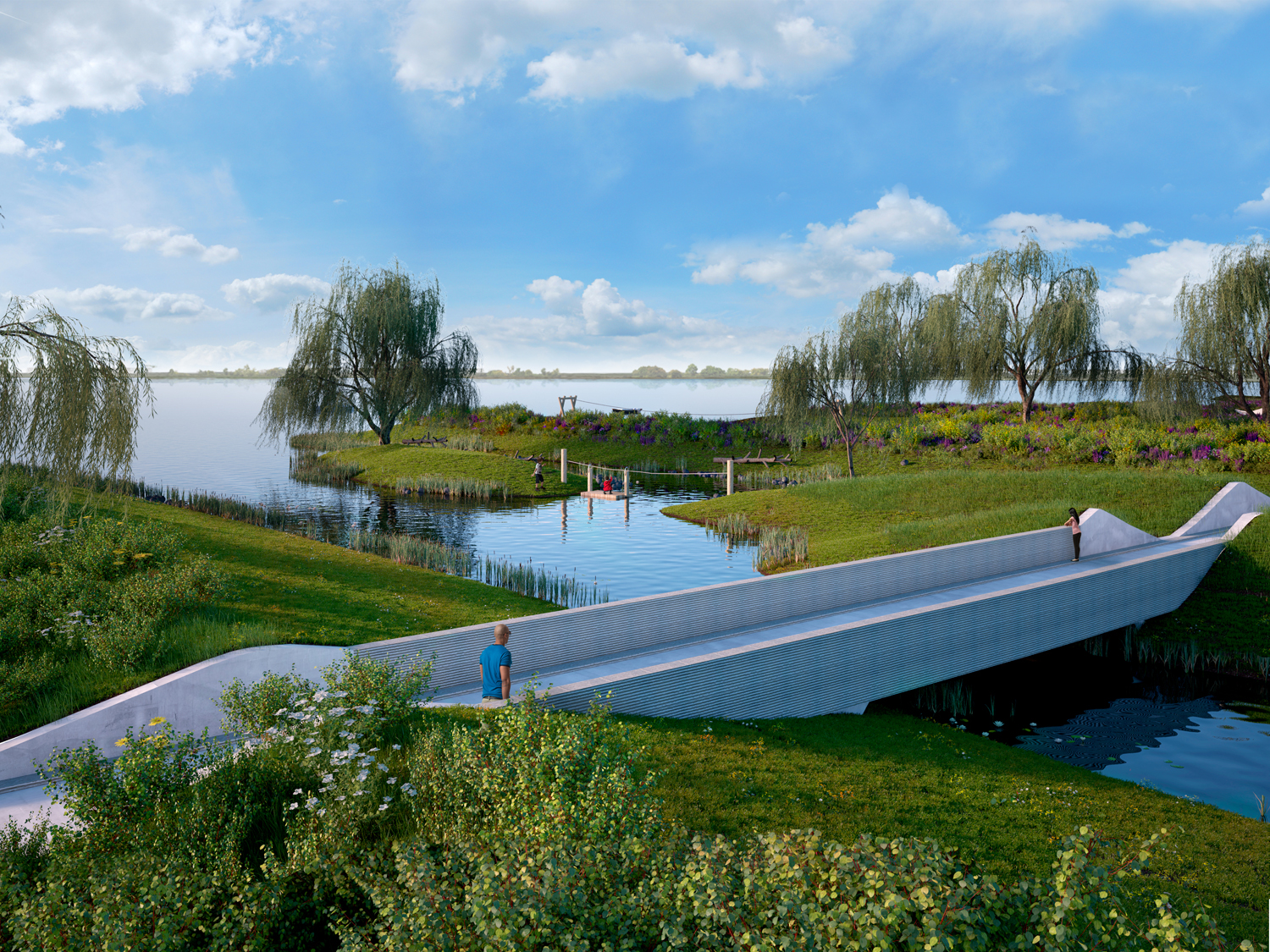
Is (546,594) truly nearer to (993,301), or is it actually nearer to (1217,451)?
(1217,451)

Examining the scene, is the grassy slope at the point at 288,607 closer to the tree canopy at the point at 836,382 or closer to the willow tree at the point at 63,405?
the willow tree at the point at 63,405

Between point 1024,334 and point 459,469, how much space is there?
83.3 feet

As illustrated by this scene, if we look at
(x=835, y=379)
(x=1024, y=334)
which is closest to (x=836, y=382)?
(x=835, y=379)

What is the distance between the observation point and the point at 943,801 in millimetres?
7051

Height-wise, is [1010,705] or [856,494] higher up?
[856,494]

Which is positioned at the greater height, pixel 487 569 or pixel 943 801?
pixel 487 569

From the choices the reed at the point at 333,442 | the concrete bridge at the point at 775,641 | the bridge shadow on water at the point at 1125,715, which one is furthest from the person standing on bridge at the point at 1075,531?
the reed at the point at 333,442

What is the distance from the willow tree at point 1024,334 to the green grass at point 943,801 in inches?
1137

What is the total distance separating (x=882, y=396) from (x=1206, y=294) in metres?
11.9

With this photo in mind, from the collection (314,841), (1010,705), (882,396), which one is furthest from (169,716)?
(882,396)

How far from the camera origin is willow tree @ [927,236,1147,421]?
33188mm

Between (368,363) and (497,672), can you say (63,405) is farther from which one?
(368,363)

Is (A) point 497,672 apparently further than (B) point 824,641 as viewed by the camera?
No

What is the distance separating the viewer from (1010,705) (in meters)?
11.4
